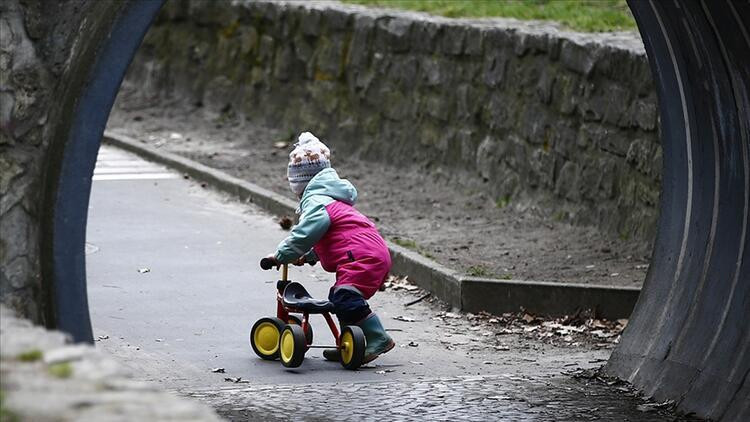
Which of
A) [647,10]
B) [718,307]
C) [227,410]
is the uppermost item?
[647,10]

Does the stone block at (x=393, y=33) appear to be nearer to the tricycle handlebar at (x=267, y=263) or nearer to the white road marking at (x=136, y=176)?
the white road marking at (x=136, y=176)

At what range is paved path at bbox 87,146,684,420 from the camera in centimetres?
718

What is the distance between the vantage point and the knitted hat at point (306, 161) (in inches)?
319

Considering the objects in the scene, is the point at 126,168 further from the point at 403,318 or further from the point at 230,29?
the point at 403,318

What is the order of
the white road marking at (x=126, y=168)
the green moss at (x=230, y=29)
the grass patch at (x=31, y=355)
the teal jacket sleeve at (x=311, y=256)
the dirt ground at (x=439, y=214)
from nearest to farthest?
the grass patch at (x=31, y=355), the teal jacket sleeve at (x=311, y=256), the dirt ground at (x=439, y=214), the white road marking at (x=126, y=168), the green moss at (x=230, y=29)

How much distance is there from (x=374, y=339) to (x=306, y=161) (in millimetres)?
1018

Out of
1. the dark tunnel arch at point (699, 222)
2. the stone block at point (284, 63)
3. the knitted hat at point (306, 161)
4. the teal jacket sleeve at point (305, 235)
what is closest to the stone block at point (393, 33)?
the stone block at point (284, 63)

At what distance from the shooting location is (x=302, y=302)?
794 cm

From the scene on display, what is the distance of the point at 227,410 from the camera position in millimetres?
6898

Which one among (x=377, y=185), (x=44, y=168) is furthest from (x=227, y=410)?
(x=377, y=185)

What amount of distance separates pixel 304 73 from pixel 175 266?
5139mm

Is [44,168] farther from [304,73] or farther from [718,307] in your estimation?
[304,73]

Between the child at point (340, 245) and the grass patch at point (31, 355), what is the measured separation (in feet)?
13.8

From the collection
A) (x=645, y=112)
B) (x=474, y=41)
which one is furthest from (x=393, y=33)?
(x=645, y=112)
